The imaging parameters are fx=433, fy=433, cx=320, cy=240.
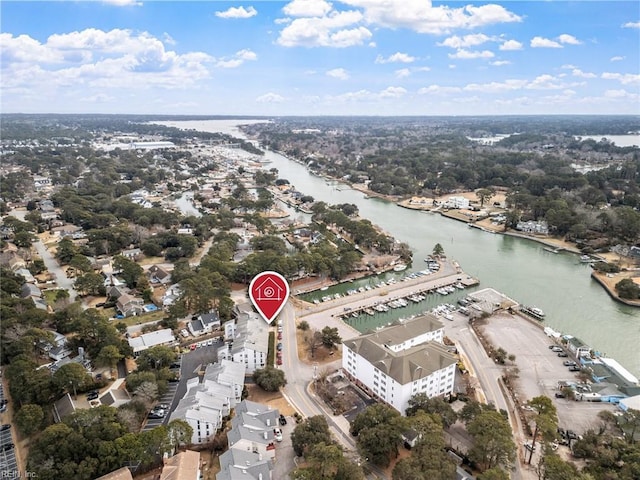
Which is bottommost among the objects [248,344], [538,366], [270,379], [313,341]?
[538,366]

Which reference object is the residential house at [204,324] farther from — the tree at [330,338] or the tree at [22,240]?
the tree at [22,240]

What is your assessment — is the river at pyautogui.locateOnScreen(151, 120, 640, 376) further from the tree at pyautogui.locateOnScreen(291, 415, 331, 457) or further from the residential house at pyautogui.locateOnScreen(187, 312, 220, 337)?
the tree at pyautogui.locateOnScreen(291, 415, 331, 457)

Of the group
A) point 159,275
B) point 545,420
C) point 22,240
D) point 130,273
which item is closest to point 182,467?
point 545,420

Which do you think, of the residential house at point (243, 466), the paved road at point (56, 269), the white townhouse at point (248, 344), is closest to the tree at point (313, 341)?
the white townhouse at point (248, 344)

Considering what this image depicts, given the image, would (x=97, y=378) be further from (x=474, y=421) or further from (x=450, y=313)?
(x=450, y=313)

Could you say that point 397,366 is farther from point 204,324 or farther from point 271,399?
point 204,324

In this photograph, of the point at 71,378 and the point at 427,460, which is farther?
the point at 71,378

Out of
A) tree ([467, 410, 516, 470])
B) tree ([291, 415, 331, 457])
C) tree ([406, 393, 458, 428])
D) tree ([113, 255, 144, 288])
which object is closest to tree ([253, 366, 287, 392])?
tree ([291, 415, 331, 457])
